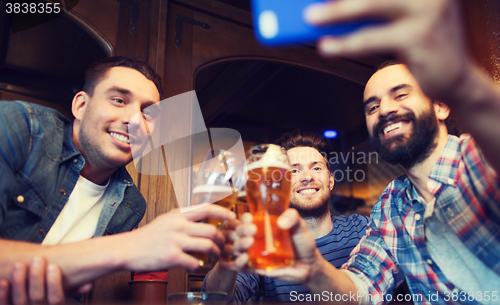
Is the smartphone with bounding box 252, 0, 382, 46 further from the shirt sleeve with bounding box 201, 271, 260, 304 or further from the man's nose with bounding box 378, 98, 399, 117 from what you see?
the shirt sleeve with bounding box 201, 271, 260, 304

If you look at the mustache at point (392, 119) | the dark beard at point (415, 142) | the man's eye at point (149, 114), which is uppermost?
the man's eye at point (149, 114)

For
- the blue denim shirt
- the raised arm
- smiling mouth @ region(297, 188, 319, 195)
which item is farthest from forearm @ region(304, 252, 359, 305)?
smiling mouth @ region(297, 188, 319, 195)

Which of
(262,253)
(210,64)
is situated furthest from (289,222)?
(210,64)

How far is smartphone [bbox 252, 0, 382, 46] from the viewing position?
0.49 meters

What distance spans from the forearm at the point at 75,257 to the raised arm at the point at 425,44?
2.20 feet

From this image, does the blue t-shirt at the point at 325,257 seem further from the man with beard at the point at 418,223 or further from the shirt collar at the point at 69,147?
the shirt collar at the point at 69,147

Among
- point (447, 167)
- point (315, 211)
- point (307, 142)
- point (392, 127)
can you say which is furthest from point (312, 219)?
point (447, 167)

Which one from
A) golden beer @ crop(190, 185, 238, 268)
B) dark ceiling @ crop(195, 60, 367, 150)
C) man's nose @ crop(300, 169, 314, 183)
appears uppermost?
dark ceiling @ crop(195, 60, 367, 150)

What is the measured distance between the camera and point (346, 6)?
0.46m

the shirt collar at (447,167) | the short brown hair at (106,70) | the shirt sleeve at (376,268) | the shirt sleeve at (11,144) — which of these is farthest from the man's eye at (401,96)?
the shirt sleeve at (11,144)

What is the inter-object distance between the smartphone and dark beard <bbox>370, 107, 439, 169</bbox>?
91cm

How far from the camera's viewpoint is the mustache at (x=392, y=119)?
1323 mm

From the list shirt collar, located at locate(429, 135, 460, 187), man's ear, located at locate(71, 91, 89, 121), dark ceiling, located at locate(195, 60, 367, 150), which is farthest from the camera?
dark ceiling, located at locate(195, 60, 367, 150)

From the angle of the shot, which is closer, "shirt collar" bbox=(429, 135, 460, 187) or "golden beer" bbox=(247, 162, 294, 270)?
"golden beer" bbox=(247, 162, 294, 270)
